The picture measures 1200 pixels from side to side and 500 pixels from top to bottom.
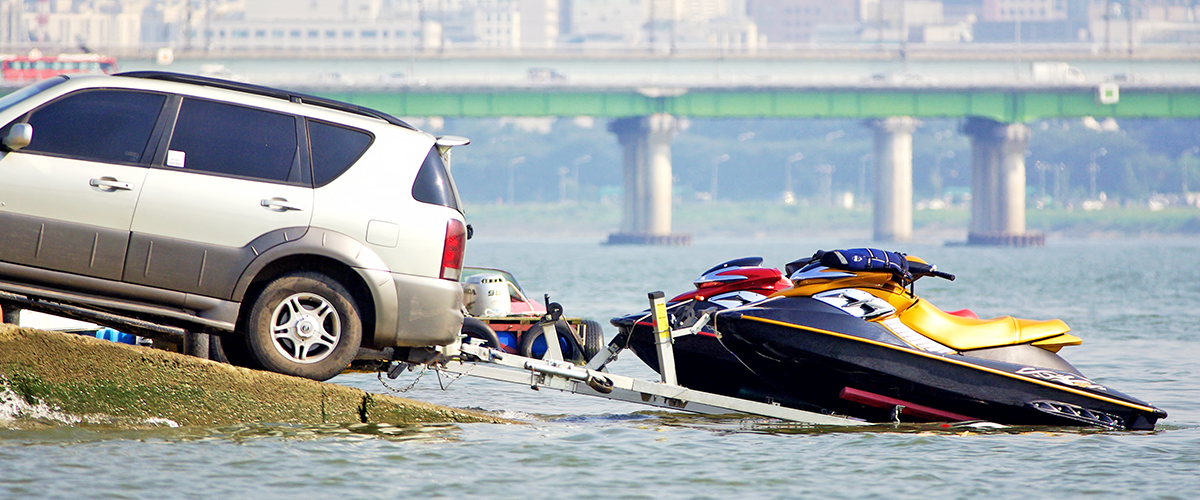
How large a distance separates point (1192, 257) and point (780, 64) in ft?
83.7

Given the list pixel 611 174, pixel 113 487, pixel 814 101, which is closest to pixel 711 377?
pixel 113 487

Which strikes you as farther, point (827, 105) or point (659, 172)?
point (659, 172)

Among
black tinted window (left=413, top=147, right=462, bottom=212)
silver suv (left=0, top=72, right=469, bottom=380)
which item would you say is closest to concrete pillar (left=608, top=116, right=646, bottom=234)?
black tinted window (left=413, top=147, right=462, bottom=212)

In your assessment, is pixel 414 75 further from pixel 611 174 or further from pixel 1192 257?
pixel 611 174

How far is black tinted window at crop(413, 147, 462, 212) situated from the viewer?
27.6 ft

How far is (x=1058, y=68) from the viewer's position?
80.0 meters

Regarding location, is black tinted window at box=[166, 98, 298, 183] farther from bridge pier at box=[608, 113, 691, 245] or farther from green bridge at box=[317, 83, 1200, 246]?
bridge pier at box=[608, 113, 691, 245]

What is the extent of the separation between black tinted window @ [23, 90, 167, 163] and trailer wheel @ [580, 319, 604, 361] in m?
4.95

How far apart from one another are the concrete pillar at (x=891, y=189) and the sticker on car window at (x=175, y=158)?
81.2 meters

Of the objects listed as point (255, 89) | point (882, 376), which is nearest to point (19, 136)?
point (255, 89)

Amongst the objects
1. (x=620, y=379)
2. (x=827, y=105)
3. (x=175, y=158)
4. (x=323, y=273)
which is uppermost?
(x=827, y=105)

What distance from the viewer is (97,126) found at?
8109 mm

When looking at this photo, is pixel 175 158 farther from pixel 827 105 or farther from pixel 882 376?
pixel 827 105

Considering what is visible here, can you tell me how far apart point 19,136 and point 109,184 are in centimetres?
55
